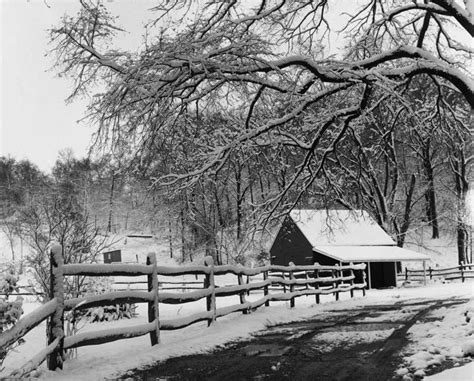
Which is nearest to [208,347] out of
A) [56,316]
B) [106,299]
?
[106,299]

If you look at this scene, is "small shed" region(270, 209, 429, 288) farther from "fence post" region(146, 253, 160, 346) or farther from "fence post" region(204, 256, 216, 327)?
"fence post" region(146, 253, 160, 346)

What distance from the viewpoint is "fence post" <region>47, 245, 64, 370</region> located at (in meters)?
6.04

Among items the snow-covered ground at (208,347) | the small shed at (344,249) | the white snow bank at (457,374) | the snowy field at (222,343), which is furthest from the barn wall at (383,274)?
the white snow bank at (457,374)

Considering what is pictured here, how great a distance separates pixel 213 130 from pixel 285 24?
3775 mm

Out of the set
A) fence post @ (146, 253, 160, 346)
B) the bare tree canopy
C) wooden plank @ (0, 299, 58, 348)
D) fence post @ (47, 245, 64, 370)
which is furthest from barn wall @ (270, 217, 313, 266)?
wooden plank @ (0, 299, 58, 348)

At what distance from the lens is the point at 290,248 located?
3703 cm

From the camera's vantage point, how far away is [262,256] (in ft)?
132

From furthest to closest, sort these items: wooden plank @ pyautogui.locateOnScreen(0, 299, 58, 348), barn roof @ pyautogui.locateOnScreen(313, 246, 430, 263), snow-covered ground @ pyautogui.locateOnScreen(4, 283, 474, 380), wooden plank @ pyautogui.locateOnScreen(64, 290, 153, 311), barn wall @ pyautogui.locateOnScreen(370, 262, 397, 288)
Result: barn wall @ pyautogui.locateOnScreen(370, 262, 397, 288) → barn roof @ pyautogui.locateOnScreen(313, 246, 430, 263) → wooden plank @ pyautogui.locateOnScreen(64, 290, 153, 311) → snow-covered ground @ pyautogui.locateOnScreen(4, 283, 474, 380) → wooden plank @ pyautogui.locateOnScreen(0, 299, 58, 348)

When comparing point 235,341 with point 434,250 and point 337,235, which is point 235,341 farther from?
point 434,250

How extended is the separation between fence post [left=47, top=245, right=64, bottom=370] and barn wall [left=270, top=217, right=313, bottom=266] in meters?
28.4

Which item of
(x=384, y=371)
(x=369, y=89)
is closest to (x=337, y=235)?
(x=369, y=89)

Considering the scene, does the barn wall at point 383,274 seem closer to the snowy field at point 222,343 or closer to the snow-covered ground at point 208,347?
the snowy field at point 222,343

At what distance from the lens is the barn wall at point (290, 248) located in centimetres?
3556

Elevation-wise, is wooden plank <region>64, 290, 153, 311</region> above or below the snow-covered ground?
above
